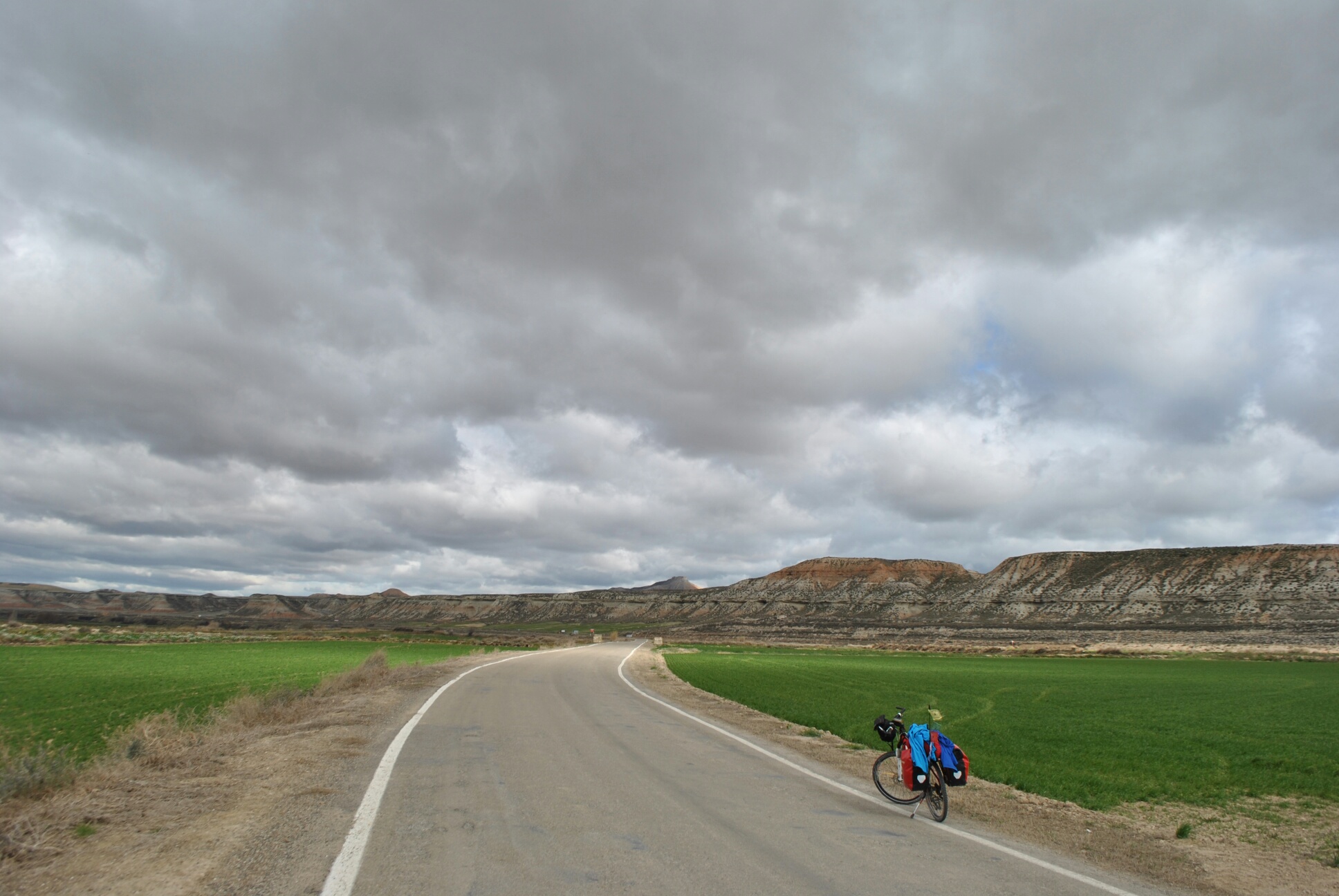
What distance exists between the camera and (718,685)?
30.0 m

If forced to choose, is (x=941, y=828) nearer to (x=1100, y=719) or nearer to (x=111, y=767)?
(x=111, y=767)

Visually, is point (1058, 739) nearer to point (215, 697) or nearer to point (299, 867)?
point (299, 867)

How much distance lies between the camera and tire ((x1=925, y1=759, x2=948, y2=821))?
29.6ft

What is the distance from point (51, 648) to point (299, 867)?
76.5m

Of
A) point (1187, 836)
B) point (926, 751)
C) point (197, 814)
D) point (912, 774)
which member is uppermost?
point (926, 751)

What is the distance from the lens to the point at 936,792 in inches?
360

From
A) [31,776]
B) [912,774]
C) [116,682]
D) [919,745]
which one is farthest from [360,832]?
[116,682]

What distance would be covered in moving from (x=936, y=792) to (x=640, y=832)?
4.14 metres

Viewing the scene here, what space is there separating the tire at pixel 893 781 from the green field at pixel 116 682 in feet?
51.1

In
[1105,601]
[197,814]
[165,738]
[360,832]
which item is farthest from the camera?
[1105,601]

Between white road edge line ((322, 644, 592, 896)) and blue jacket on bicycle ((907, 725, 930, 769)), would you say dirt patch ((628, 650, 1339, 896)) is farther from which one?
white road edge line ((322, 644, 592, 896))

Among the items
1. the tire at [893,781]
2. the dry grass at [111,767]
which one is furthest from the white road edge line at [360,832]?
the tire at [893,781]

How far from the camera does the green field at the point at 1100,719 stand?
12914 mm

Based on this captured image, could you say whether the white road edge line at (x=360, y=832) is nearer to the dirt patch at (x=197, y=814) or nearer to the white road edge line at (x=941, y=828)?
the dirt patch at (x=197, y=814)
